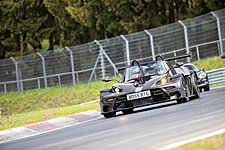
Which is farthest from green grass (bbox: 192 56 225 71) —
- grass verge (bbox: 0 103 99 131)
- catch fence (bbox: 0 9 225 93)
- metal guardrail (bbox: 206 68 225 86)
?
grass verge (bbox: 0 103 99 131)

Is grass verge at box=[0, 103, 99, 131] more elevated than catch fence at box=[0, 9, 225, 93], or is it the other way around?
catch fence at box=[0, 9, 225, 93]

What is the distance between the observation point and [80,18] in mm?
34406

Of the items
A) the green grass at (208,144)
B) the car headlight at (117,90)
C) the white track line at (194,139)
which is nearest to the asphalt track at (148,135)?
the white track line at (194,139)

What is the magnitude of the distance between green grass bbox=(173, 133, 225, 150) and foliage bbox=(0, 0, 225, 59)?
1024 inches

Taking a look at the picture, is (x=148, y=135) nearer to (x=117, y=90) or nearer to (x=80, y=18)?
(x=117, y=90)

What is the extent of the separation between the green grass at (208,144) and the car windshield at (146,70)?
7.18 meters

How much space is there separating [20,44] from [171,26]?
15.3 metres

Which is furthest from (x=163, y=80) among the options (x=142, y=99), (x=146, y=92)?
(x=142, y=99)

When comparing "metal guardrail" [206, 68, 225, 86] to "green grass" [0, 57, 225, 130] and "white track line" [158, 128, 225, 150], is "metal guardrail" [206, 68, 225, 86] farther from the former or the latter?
"white track line" [158, 128, 225, 150]

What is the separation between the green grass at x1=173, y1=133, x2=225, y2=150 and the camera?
18.4 feet

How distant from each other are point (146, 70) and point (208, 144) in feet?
25.7

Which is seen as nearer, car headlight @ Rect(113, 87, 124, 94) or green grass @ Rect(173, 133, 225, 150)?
green grass @ Rect(173, 133, 225, 150)

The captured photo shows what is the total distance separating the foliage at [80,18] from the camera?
33.7 meters

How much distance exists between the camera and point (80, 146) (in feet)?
24.0
